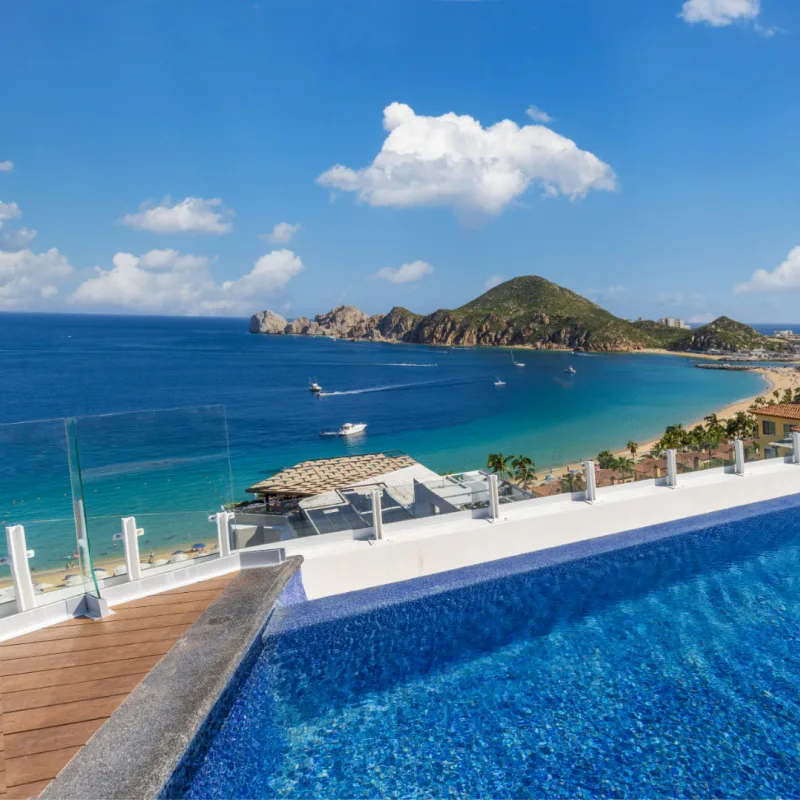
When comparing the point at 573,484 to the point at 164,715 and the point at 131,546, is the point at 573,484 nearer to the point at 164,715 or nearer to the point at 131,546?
the point at 131,546

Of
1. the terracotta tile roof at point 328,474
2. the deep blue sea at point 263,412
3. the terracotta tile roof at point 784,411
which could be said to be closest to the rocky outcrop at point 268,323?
the deep blue sea at point 263,412

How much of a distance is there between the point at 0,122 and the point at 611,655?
7117cm

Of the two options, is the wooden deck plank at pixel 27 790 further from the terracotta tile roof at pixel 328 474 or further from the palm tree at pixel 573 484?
the terracotta tile roof at pixel 328 474

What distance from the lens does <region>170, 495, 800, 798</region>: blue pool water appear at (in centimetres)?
461

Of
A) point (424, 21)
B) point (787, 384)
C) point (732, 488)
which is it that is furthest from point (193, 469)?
point (787, 384)

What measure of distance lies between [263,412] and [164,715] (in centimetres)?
3802

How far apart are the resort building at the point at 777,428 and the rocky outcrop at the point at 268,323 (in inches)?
5610

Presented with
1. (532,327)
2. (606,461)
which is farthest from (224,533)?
(532,327)

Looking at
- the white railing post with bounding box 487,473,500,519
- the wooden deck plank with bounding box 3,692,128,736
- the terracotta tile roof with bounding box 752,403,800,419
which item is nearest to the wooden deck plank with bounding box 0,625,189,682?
the wooden deck plank with bounding box 3,692,128,736

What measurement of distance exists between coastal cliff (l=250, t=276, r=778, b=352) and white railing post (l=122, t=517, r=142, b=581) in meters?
97.5

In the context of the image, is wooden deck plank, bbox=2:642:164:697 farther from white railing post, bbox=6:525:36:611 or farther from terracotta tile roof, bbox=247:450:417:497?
terracotta tile roof, bbox=247:450:417:497

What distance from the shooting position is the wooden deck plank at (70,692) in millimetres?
4195

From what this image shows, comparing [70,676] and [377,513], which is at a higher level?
[377,513]

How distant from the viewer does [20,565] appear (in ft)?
17.7
